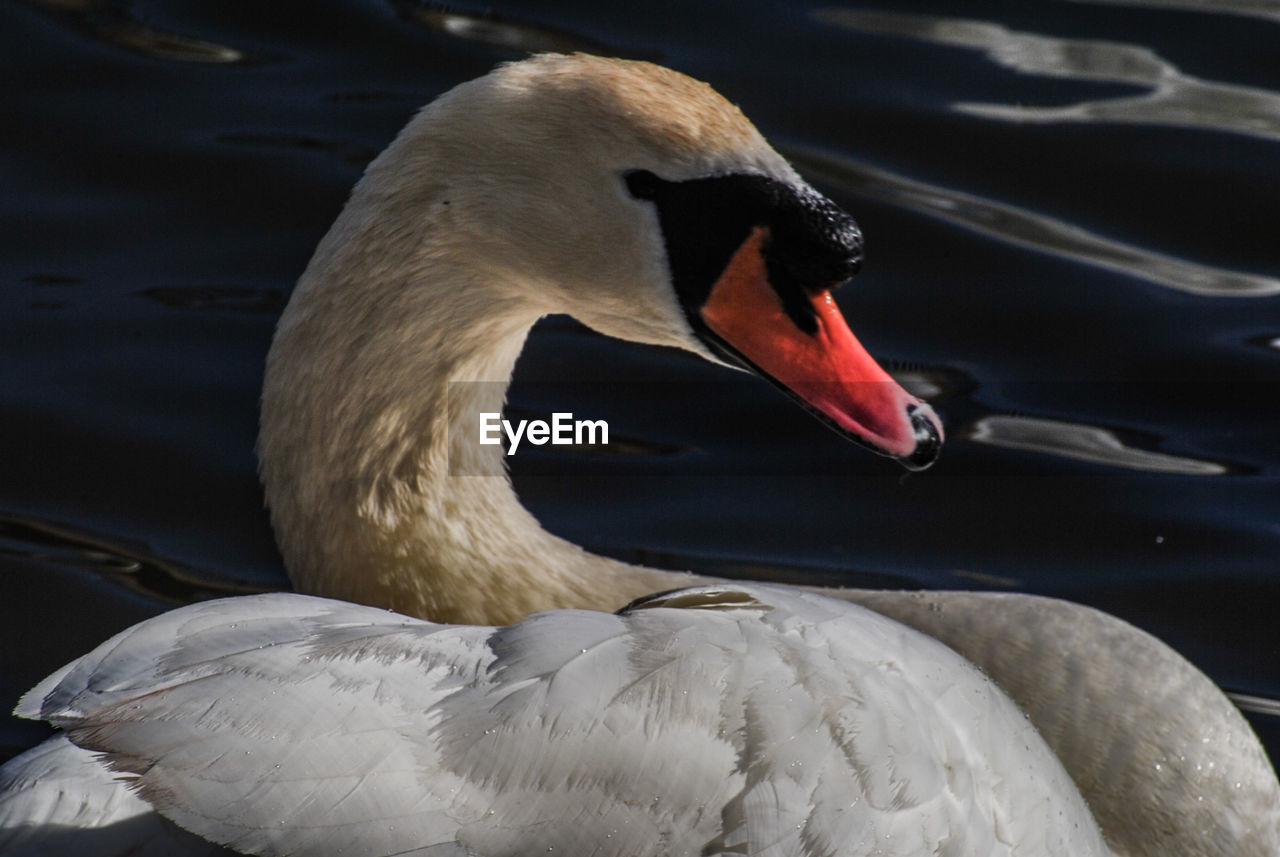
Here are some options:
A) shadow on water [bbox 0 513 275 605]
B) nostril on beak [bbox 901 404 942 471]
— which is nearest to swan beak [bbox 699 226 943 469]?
nostril on beak [bbox 901 404 942 471]

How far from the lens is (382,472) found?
2.79 meters

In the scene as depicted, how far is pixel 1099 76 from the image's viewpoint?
5.46 metres

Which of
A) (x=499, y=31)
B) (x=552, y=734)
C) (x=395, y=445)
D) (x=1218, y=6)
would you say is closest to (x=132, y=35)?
(x=499, y=31)

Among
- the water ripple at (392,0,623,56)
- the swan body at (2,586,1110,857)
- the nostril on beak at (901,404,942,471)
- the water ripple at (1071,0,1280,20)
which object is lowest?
the swan body at (2,586,1110,857)

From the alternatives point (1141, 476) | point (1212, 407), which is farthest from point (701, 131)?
point (1212, 407)

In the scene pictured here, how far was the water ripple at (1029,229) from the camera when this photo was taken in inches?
188

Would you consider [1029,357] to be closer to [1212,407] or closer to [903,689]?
[1212,407]

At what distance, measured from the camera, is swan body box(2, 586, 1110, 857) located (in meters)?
1.81

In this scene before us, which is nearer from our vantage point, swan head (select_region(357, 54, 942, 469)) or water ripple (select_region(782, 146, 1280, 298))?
swan head (select_region(357, 54, 942, 469))

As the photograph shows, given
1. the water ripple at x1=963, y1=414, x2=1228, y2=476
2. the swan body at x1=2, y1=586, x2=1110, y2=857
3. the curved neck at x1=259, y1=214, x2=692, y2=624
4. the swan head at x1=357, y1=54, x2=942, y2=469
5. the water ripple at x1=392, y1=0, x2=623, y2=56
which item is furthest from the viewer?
the water ripple at x1=392, y1=0, x2=623, y2=56

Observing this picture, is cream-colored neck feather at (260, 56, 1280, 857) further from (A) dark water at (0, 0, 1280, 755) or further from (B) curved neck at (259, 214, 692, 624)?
(A) dark water at (0, 0, 1280, 755)

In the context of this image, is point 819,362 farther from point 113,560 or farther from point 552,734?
point 113,560

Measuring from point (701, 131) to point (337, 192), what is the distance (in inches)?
101

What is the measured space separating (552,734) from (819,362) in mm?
891
